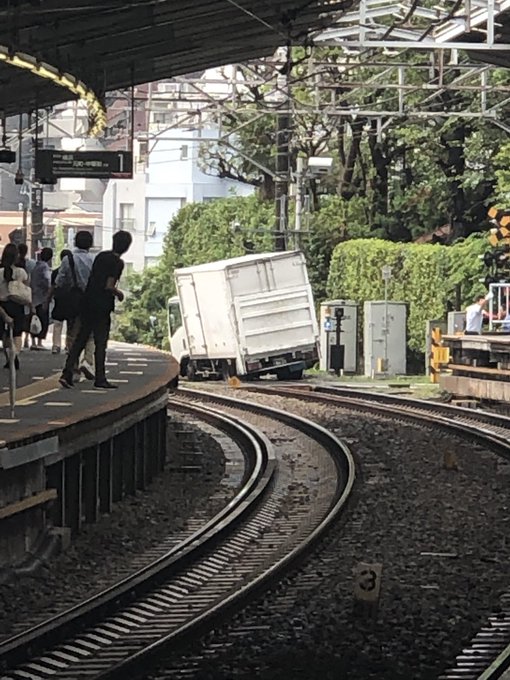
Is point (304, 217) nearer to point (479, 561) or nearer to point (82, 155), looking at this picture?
point (82, 155)

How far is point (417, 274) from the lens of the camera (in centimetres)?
4206

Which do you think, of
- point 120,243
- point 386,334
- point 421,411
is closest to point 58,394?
point 120,243

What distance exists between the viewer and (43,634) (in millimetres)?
8125

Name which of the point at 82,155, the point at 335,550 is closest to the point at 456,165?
the point at 82,155

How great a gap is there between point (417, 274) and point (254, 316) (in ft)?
28.3

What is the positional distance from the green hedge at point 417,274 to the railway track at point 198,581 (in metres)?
22.7

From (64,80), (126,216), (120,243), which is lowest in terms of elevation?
(120,243)

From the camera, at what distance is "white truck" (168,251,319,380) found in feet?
113

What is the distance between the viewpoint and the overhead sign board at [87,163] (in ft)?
86.7

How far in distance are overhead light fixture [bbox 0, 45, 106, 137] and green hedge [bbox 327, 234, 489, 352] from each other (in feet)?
52.0

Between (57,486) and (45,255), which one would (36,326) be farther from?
(57,486)

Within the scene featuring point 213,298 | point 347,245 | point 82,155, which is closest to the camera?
point 82,155

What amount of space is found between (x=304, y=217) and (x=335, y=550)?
117 feet

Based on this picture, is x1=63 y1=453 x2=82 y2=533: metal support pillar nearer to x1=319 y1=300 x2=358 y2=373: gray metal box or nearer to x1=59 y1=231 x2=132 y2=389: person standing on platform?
x1=59 y1=231 x2=132 y2=389: person standing on platform
